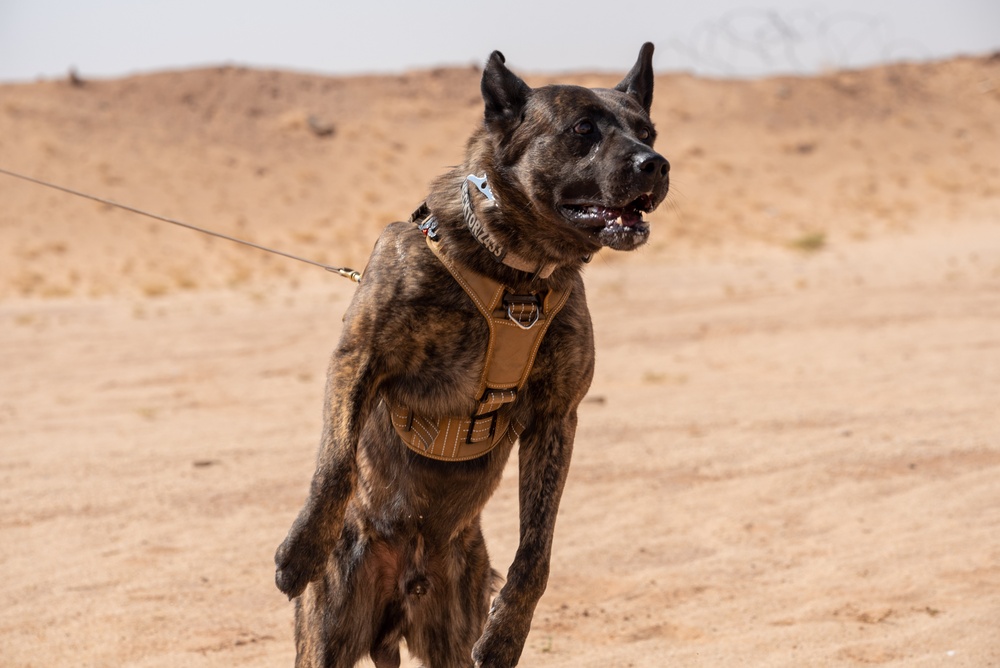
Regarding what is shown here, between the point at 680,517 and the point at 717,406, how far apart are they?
3082 millimetres

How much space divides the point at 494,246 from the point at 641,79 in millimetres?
1057

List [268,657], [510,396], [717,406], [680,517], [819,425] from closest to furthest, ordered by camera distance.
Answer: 1. [510,396]
2. [268,657]
3. [680,517]
4. [819,425]
5. [717,406]

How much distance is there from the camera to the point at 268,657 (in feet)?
17.4

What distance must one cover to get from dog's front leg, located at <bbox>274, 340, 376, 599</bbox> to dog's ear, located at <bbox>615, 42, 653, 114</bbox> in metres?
1.50

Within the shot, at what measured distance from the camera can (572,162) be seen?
3.88m

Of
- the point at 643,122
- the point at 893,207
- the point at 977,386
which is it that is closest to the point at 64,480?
the point at 643,122

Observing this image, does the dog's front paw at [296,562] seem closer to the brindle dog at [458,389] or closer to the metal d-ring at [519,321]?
the brindle dog at [458,389]

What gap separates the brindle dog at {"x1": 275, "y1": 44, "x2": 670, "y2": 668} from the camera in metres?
3.77

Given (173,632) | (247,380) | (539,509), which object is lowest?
(247,380)

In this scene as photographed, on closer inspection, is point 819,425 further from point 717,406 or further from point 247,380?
point 247,380

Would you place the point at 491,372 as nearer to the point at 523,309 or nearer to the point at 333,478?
the point at 523,309

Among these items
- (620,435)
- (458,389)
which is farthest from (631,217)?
(620,435)

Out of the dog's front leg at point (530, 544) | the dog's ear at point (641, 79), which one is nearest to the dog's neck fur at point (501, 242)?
the dog's front leg at point (530, 544)

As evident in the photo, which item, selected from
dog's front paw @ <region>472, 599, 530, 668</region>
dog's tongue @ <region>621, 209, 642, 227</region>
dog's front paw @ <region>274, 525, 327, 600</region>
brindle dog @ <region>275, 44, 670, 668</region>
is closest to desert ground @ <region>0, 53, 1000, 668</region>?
brindle dog @ <region>275, 44, 670, 668</region>
